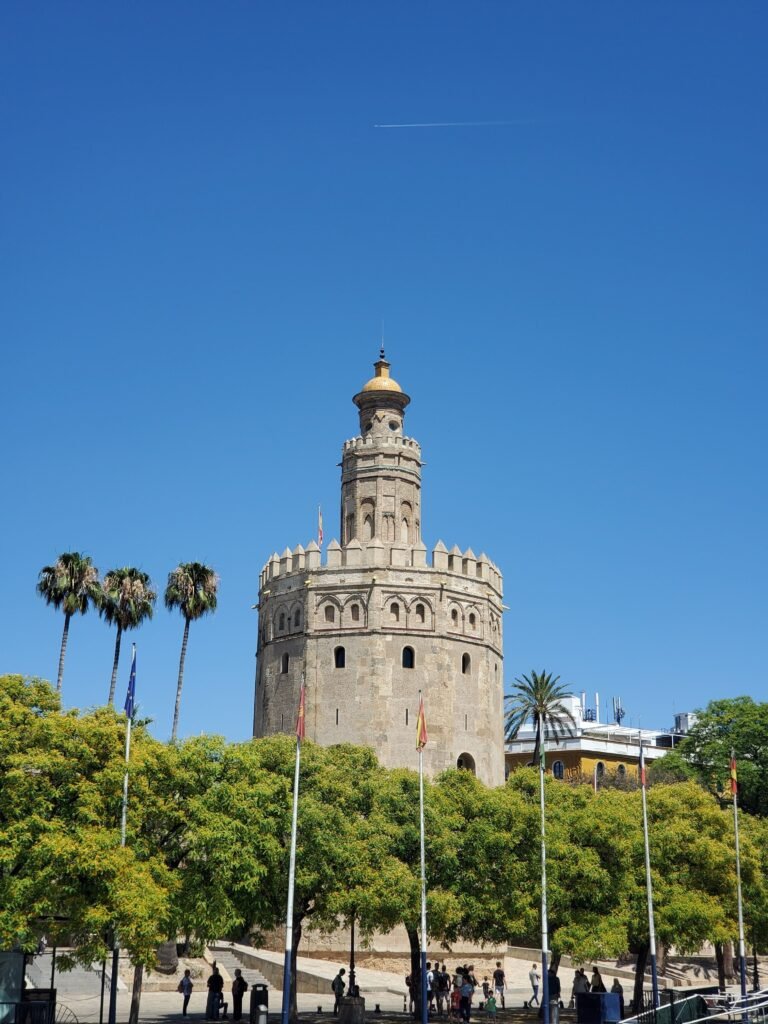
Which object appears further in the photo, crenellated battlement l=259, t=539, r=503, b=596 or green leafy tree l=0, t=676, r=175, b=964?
crenellated battlement l=259, t=539, r=503, b=596

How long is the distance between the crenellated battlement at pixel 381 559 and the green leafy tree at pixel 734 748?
14.3 metres

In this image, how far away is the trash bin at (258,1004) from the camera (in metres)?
30.2

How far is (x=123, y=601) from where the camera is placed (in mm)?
56844

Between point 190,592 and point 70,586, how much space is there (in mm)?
6007

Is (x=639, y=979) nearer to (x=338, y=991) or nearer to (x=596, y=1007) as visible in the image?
(x=596, y=1007)

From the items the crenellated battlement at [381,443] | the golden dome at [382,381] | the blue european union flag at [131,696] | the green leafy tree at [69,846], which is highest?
the golden dome at [382,381]

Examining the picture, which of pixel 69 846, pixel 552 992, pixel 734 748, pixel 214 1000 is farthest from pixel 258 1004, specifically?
pixel 734 748

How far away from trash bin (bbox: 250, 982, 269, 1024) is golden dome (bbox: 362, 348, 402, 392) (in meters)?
38.6

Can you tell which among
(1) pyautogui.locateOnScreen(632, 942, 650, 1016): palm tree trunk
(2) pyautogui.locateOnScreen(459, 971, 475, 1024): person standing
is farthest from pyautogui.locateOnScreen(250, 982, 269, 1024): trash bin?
(1) pyautogui.locateOnScreen(632, 942, 650, 1016): palm tree trunk

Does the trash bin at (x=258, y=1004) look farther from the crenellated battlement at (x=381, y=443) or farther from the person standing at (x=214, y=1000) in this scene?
the crenellated battlement at (x=381, y=443)

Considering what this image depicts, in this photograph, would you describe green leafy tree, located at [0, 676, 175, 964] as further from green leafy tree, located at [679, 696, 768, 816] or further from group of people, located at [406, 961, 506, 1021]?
green leafy tree, located at [679, 696, 768, 816]

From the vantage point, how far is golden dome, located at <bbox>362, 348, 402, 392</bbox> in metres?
68.1

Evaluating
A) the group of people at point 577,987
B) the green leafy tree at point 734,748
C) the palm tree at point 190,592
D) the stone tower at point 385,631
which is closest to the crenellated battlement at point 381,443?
the stone tower at point 385,631

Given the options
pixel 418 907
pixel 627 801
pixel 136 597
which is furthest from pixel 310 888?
pixel 136 597
